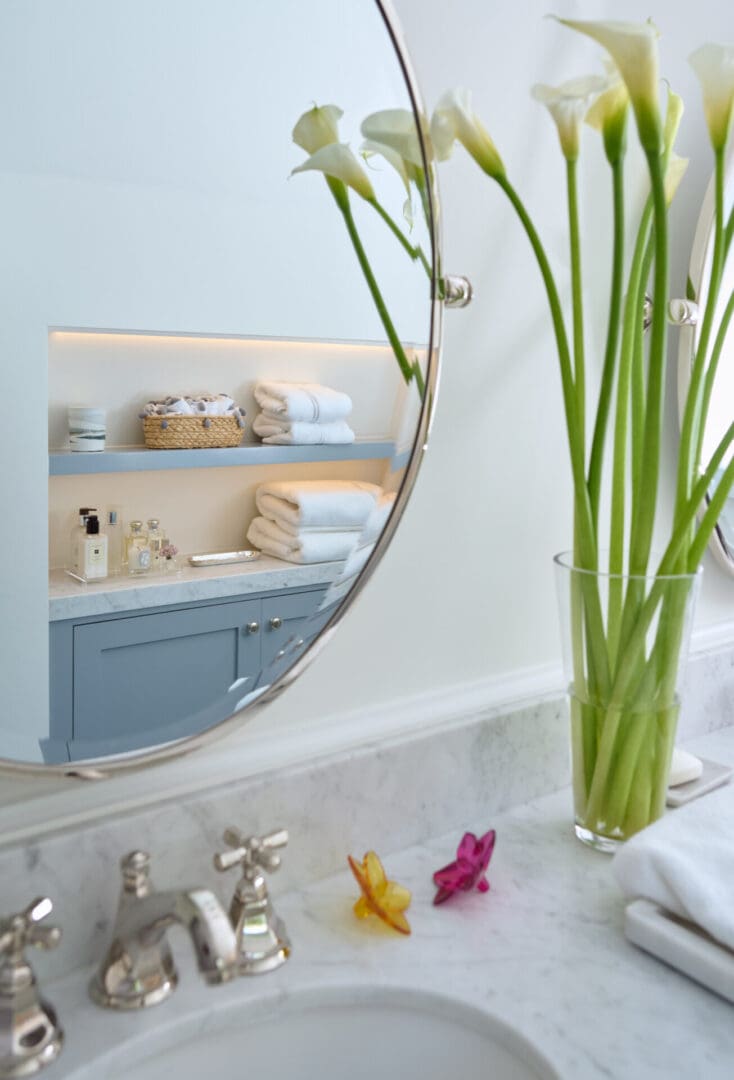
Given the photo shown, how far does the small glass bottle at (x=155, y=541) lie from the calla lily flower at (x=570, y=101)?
→ 1.46 feet

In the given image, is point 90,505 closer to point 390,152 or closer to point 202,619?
point 202,619

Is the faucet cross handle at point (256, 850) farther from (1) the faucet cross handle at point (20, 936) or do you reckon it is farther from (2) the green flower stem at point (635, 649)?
(2) the green flower stem at point (635, 649)

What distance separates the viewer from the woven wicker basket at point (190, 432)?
2.43 feet

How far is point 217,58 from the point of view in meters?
0.76

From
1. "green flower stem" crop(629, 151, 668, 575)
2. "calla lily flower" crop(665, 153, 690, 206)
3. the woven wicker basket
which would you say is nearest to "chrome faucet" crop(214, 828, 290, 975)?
the woven wicker basket

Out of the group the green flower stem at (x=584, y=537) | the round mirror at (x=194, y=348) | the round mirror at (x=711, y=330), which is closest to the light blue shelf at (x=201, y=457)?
the round mirror at (x=194, y=348)

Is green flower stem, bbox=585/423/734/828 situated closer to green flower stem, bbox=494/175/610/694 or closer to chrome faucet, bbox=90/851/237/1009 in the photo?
green flower stem, bbox=494/175/610/694

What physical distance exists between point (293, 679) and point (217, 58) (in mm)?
495

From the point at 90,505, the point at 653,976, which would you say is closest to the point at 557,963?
the point at 653,976

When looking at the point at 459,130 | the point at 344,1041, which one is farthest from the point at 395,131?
the point at 344,1041

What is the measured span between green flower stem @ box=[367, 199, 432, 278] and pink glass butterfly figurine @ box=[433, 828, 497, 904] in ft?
1.69

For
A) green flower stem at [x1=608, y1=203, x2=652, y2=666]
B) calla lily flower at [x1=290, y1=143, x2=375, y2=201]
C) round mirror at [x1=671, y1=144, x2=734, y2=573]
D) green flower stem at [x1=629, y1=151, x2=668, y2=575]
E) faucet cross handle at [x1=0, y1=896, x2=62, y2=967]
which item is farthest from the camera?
round mirror at [x1=671, y1=144, x2=734, y2=573]

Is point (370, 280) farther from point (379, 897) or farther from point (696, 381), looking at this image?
point (379, 897)

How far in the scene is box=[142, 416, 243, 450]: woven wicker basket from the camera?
74cm
